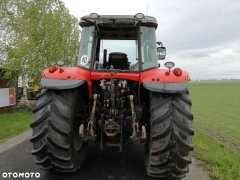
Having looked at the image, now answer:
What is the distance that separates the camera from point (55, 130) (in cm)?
523

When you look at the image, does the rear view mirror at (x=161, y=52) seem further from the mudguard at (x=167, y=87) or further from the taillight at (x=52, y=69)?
the taillight at (x=52, y=69)

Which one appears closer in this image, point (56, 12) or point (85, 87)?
point (85, 87)

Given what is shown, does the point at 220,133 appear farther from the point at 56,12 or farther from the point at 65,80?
the point at 56,12

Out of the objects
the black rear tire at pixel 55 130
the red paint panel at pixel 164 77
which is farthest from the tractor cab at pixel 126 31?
the black rear tire at pixel 55 130

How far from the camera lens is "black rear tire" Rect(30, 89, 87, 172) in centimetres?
523

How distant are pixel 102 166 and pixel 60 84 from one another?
187 cm

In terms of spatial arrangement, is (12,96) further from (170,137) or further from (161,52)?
(170,137)

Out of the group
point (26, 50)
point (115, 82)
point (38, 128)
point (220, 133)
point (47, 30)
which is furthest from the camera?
point (47, 30)

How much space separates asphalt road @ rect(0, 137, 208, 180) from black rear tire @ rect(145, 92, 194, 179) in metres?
0.61

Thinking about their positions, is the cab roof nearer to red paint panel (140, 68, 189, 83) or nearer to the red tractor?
the red tractor

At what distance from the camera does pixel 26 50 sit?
18.2 metres

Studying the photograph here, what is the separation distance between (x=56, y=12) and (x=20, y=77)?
437 cm

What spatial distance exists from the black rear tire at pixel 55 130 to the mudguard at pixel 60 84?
0.43 feet

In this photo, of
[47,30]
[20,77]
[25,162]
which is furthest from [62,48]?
[25,162]
